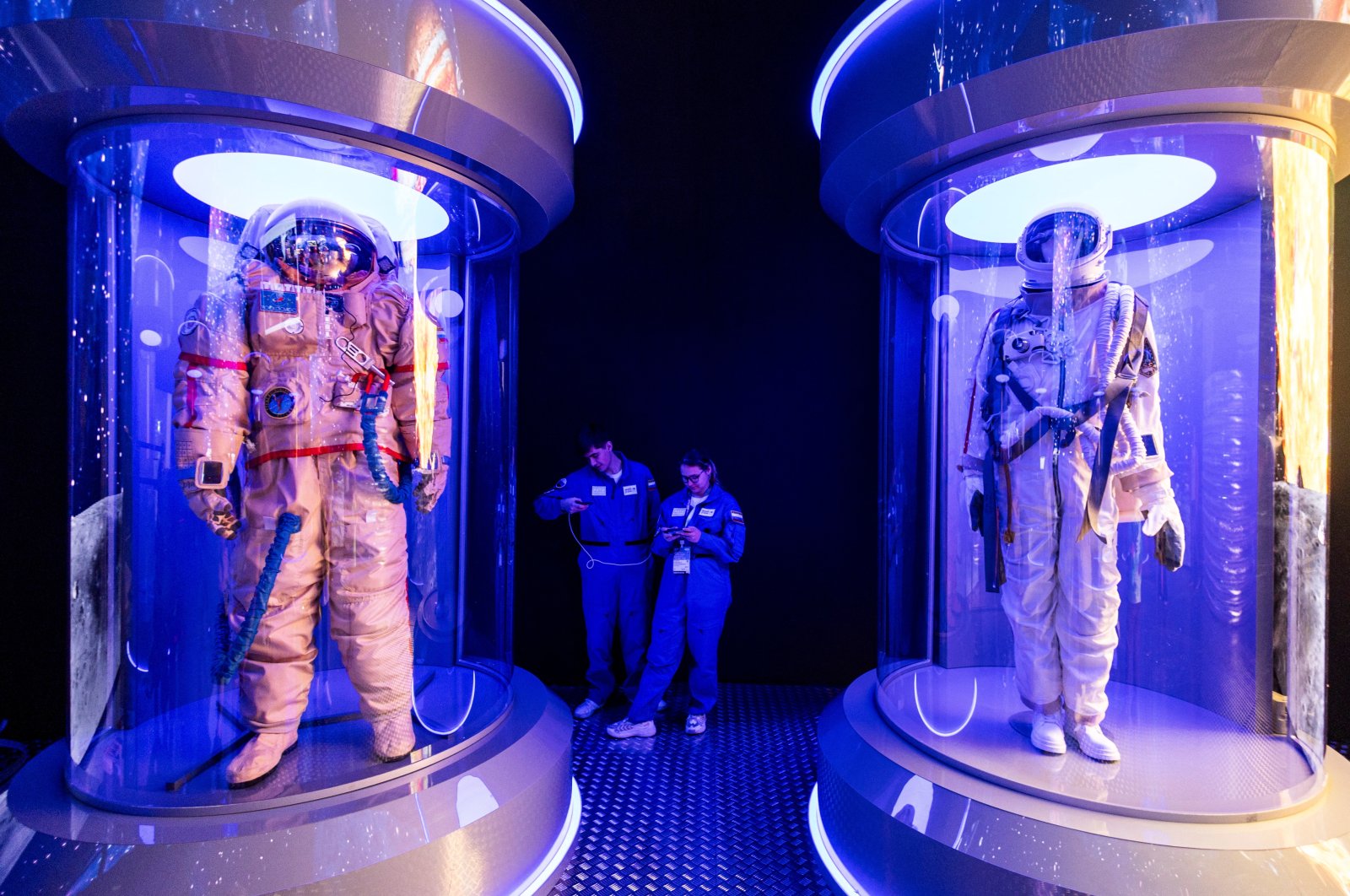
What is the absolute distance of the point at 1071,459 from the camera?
2252mm

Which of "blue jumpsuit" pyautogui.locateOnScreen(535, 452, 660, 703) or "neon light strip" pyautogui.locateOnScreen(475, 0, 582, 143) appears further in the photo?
"blue jumpsuit" pyautogui.locateOnScreen(535, 452, 660, 703)

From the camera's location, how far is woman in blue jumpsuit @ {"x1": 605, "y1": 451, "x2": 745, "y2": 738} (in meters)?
3.58

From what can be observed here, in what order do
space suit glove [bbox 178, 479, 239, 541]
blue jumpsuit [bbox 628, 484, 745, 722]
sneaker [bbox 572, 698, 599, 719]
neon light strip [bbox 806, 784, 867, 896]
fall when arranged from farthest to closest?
sneaker [bbox 572, 698, 599, 719] < blue jumpsuit [bbox 628, 484, 745, 722] < neon light strip [bbox 806, 784, 867, 896] < space suit glove [bbox 178, 479, 239, 541]

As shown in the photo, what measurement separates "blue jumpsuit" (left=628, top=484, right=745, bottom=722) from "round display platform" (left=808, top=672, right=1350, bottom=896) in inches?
52.3

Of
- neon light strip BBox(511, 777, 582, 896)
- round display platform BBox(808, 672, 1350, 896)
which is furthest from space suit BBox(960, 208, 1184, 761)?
neon light strip BBox(511, 777, 582, 896)

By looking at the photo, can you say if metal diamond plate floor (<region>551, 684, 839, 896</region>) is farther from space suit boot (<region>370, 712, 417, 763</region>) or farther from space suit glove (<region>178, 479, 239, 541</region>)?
space suit glove (<region>178, 479, 239, 541</region>)

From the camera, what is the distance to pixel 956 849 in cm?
185

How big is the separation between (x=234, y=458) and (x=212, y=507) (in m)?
0.16

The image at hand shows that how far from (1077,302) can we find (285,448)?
99.1 inches

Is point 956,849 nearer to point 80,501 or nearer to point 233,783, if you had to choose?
point 233,783

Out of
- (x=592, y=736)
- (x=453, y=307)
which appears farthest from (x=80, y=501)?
(x=592, y=736)

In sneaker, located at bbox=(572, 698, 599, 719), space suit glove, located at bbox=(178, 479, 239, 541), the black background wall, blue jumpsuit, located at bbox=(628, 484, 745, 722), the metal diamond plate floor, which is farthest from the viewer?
the black background wall

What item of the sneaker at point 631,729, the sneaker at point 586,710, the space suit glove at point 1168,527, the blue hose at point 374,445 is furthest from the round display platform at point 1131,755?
the blue hose at point 374,445

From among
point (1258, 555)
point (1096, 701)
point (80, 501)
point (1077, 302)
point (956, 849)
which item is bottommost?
point (956, 849)
